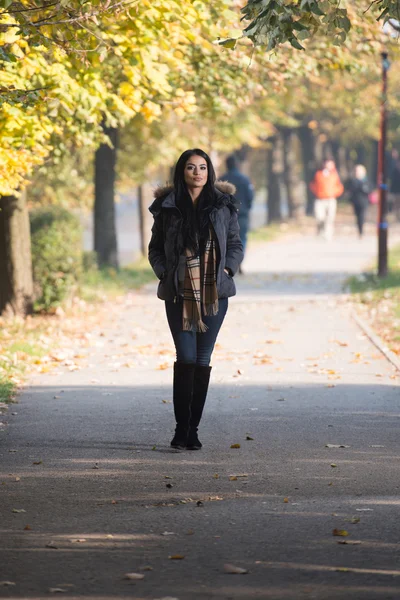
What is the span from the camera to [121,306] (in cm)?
1873

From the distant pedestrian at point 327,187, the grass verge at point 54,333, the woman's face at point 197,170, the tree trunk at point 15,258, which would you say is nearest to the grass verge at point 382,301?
the grass verge at point 54,333

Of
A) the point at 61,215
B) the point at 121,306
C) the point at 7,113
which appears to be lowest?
the point at 121,306

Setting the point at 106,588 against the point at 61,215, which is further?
the point at 61,215

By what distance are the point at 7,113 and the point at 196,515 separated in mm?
5583

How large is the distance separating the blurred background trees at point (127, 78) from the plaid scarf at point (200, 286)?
4.51ft


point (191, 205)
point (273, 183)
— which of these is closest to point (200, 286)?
point (191, 205)

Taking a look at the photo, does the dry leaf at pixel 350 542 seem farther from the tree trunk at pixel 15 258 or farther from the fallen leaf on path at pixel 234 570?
the tree trunk at pixel 15 258

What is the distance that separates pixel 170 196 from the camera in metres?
8.27

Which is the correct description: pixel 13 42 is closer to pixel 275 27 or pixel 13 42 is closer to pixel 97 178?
pixel 275 27

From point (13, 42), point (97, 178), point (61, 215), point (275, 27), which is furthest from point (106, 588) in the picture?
point (97, 178)

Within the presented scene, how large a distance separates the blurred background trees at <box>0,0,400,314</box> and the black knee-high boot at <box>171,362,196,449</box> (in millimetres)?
2123

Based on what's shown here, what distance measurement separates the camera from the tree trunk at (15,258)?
16219mm

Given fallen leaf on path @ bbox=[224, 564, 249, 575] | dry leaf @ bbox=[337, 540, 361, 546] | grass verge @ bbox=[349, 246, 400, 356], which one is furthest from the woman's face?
grass verge @ bbox=[349, 246, 400, 356]

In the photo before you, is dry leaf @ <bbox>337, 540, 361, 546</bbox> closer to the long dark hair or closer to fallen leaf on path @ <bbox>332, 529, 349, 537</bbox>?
fallen leaf on path @ <bbox>332, 529, 349, 537</bbox>
